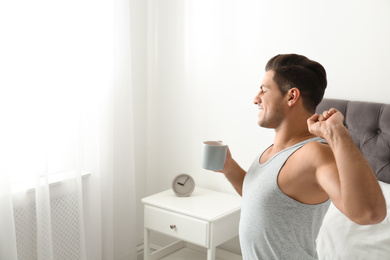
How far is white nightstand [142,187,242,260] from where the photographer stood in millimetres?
2453

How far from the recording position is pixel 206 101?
2926mm

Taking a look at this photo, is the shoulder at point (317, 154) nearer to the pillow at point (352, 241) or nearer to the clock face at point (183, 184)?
the pillow at point (352, 241)

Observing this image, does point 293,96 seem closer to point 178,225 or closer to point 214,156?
point 214,156

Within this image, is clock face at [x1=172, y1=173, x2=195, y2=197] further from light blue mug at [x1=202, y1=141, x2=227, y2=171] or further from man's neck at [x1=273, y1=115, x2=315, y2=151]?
man's neck at [x1=273, y1=115, x2=315, y2=151]

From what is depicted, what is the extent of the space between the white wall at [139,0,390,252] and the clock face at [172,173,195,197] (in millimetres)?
223

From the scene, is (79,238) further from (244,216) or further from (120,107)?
(244,216)

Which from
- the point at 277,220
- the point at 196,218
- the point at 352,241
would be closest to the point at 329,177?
the point at 277,220

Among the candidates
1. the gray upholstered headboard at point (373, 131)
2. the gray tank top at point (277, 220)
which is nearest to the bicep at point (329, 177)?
the gray tank top at point (277, 220)

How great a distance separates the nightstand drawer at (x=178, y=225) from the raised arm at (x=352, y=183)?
4.77 feet

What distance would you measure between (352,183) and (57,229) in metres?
1.80

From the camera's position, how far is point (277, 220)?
1274 millimetres

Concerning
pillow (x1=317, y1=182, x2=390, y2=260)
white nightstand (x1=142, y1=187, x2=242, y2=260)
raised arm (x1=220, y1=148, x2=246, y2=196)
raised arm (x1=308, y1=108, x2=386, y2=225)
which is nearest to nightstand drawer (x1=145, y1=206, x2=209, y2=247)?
white nightstand (x1=142, y1=187, x2=242, y2=260)

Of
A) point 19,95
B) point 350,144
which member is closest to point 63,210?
point 19,95

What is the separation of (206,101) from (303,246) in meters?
1.71
